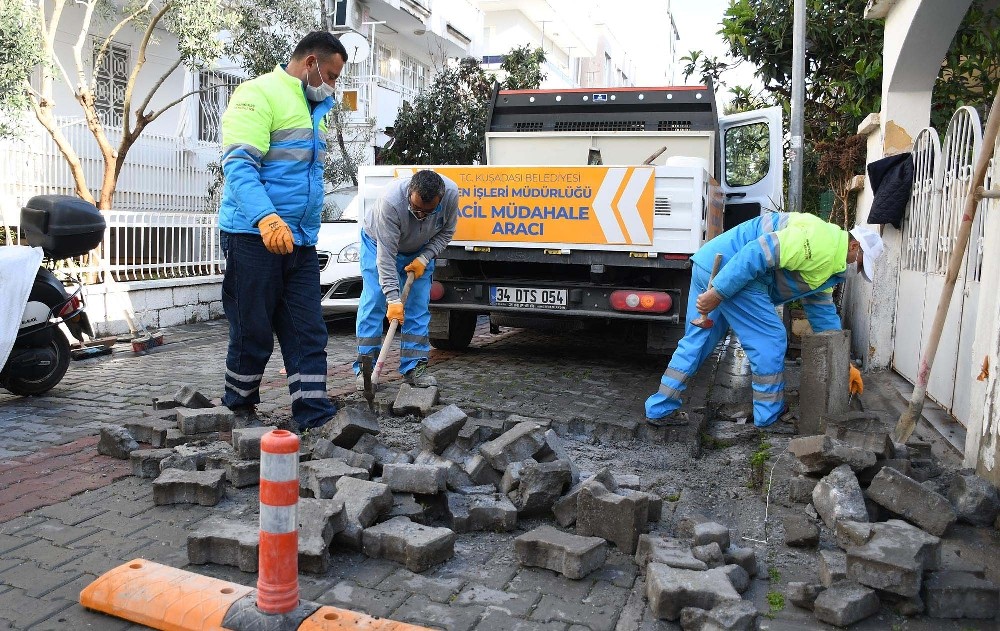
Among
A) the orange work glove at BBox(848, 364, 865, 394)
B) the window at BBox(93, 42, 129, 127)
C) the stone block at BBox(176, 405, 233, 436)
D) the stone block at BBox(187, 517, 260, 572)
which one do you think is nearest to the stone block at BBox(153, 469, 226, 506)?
the stone block at BBox(187, 517, 260, 572)

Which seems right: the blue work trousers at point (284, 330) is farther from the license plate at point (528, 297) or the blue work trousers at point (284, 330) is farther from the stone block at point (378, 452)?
the license plate at point (528, 297)

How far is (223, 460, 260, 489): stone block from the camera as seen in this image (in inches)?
155

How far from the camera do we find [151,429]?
4574mm

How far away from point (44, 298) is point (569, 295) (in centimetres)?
384

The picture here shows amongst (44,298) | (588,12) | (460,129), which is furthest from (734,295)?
(588,12)

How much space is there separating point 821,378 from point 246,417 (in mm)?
3510

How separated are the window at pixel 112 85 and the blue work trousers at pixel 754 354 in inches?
455

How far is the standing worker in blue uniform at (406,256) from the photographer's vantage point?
224 inches

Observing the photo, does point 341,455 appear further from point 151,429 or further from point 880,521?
point 880,521

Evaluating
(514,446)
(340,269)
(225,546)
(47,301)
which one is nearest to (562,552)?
(514,446)

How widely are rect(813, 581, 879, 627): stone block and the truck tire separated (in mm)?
5170

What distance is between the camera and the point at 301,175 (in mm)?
4680

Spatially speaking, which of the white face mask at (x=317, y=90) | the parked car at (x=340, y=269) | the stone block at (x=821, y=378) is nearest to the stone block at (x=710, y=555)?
the stone block at (x=821, y=378)

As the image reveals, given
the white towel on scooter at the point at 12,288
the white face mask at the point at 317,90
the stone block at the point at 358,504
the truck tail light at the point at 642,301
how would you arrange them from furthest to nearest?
the truck tail light at the point at 642,301 → the white towel on scooter at the point at 12,288 → the white face mask at the point at 317,90 → the stone block at the point at 358,504
